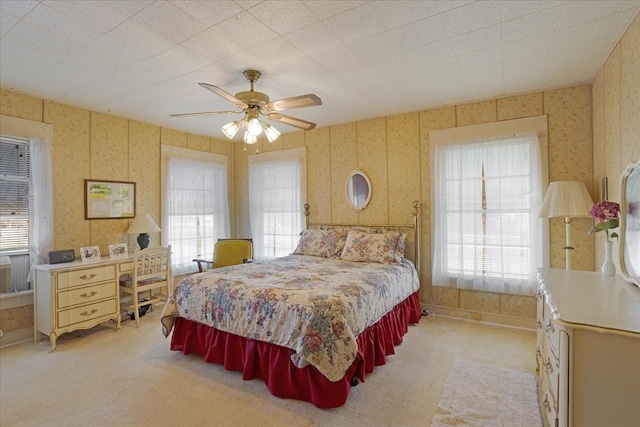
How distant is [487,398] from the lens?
2.24 metres

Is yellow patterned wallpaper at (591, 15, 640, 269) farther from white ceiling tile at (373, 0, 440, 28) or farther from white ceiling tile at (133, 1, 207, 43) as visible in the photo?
white ceiling tile at (133, 1, 207, 43)

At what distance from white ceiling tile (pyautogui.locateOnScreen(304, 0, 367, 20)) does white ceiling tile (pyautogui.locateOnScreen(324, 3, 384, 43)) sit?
1.4 inches

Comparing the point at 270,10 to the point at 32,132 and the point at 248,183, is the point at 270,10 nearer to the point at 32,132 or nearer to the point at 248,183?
the point at 32,132

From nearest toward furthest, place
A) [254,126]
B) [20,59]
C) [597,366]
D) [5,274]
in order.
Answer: [597,366] → [20,59] → [254,126] → [5,274]

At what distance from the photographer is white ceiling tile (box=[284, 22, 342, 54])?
2.23 m

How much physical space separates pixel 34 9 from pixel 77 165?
2.23 m

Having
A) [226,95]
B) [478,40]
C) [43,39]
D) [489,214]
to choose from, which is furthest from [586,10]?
[43,39]

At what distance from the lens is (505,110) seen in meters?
3.57

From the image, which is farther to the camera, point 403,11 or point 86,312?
point 86,312

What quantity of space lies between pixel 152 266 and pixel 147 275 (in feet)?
0.42

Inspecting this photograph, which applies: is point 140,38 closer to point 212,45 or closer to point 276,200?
point 212,45

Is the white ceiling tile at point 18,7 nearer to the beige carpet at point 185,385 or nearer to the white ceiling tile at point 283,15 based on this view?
the white ceiling tile at point 283,15

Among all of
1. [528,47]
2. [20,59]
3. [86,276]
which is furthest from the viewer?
[86,276]

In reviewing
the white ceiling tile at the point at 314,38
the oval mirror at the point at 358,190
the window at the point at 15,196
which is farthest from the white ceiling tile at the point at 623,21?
the window at the point at 15,196
